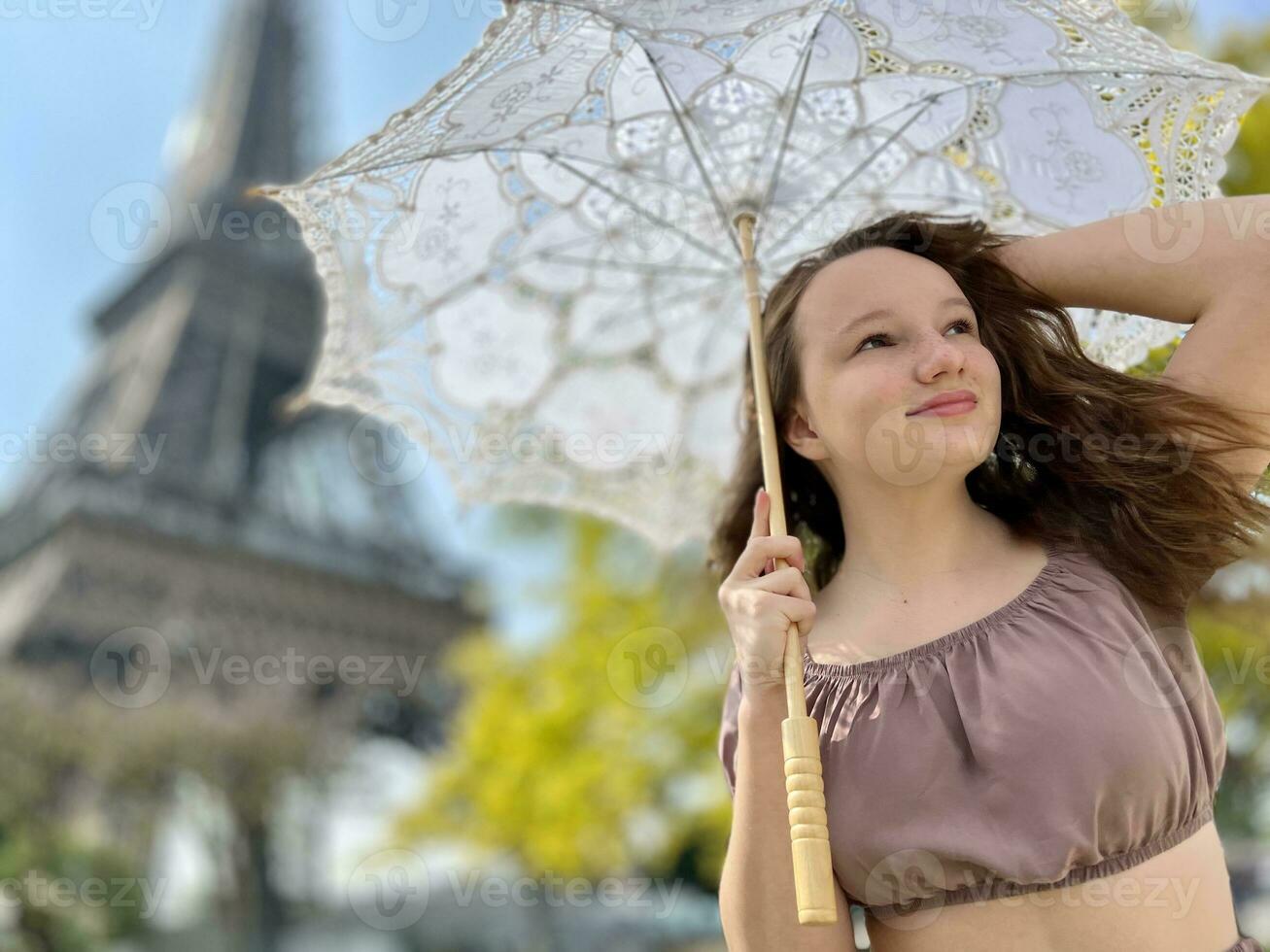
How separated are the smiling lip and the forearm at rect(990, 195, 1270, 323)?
0.30 m

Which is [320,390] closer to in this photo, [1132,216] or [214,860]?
[1132,216]

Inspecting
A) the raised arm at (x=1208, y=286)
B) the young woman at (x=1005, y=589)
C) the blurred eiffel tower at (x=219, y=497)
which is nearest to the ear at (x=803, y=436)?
the young woman at (x=1005, y=589)

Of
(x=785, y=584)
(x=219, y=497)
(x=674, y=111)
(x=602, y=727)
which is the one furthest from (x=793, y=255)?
(x=219, y=497)

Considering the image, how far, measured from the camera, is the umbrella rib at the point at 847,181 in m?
1.99

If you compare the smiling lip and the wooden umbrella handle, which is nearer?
the wooden umbrella handle

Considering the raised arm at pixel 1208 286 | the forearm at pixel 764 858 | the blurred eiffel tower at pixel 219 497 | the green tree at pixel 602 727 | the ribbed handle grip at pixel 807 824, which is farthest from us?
the blurred eiffel tower at pixel 219 497

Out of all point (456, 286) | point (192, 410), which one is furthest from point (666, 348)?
point (192, 410)

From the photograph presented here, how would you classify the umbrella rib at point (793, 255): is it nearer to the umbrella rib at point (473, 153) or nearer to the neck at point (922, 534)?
the umbrella rib at point (473, 153)

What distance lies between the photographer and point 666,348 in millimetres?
2398

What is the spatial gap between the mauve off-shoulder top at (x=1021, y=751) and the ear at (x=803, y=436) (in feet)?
1.16

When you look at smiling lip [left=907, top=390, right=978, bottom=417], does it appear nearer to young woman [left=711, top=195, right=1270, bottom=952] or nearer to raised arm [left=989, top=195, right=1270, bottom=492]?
young woman [left=711, top=195, right=1270, bottom=952]

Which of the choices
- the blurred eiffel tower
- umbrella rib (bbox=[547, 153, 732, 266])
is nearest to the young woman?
umbrella rib (bbox=[547, 153, 732, 266])

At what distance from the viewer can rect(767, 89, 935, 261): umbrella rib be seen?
199cm

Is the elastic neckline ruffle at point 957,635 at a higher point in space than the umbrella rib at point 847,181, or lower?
lower
